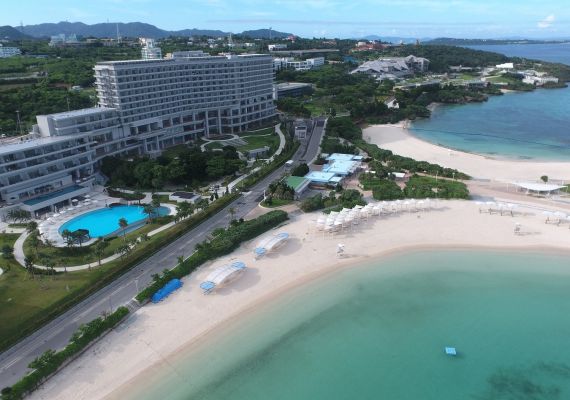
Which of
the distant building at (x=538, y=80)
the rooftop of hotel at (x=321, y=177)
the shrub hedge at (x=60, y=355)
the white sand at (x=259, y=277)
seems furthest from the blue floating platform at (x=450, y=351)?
the distant building at (x=538, y=80)

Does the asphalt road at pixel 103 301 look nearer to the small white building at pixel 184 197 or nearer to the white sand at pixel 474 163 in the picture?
the small white building at pixel 184 197

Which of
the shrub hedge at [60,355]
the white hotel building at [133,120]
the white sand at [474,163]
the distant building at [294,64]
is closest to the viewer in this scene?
the shrub hedge at [60,355]

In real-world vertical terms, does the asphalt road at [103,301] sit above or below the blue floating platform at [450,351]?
above

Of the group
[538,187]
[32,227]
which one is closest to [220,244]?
[32,227]

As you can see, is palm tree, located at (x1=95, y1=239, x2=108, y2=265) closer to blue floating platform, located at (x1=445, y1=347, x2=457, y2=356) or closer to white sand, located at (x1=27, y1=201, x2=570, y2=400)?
white sand, located at (x1=27, y1=201, x2=570, y2=400)

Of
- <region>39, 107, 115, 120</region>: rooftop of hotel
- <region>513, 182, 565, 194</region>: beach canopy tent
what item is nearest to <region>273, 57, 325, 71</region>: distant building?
<region>39, 107, 115, 120</region>: rooftop of hotel

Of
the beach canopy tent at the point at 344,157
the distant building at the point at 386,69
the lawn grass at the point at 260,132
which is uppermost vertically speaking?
the distant building at the point at 386,69
